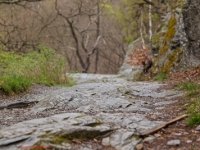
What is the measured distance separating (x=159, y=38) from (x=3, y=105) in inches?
367

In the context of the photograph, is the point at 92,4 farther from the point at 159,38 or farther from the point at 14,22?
the point at 159,38

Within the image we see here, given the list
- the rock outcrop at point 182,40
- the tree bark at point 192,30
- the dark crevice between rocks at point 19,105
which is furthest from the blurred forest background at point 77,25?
the dark crevice between rocks at point 19,105

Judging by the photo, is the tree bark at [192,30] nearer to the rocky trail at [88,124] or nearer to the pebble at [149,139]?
the rocky trail at [88,124]

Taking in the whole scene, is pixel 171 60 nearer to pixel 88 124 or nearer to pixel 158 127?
pixel 158 127

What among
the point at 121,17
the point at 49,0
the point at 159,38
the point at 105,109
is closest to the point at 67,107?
the point at 105,109

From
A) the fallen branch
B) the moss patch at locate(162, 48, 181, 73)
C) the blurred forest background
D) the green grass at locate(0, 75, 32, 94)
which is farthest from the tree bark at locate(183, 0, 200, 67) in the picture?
the fallen branch

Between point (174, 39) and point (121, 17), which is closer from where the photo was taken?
point (174, 39)

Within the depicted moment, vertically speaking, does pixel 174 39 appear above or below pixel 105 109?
above

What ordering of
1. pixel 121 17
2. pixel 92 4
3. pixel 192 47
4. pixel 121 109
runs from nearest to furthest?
1. pixel 121 109
2. pixel 192 47
3. pixel 92 4
4. pixel 121 17

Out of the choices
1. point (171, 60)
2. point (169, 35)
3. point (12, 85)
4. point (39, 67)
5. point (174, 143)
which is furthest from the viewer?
point (39, 67)

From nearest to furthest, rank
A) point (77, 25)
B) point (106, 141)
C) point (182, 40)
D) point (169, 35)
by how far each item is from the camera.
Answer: point (106, 141), point (182, 40), point (169, 35), point (77, 25)

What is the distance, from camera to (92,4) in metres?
24.5

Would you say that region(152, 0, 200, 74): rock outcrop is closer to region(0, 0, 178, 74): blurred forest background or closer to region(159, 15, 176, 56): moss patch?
region(159, 15, 176, 56): moss patch

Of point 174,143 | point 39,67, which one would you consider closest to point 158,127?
point 174,143
